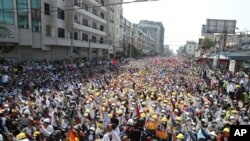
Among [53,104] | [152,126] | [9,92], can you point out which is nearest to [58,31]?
[9,92]

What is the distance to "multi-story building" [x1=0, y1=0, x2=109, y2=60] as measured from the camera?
22.9m

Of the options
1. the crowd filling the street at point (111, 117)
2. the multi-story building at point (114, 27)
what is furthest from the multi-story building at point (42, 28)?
the multi-story building at point (114, 27)

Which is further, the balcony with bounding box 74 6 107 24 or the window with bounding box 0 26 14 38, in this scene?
the balcony with bounding box 74 6 107 24

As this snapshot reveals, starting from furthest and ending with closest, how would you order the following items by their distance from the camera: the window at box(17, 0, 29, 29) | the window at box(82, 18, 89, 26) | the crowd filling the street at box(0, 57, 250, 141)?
the window at box(82, 18, 89, 26) → the window at box(17, 0, 29, 29) → the crowd filling the street at box(0, 57, 250, 141)

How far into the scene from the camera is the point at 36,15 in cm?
2578

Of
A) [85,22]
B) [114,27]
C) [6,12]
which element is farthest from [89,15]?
[6,12]

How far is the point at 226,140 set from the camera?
7.48 m

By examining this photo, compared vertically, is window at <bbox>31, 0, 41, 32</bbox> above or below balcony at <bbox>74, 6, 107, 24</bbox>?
below

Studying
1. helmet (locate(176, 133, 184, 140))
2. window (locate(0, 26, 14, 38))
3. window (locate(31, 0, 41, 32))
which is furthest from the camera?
window (locate(31, 0, 41, 32))

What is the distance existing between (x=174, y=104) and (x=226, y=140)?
4.48m

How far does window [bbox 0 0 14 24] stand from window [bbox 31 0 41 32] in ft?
8.39

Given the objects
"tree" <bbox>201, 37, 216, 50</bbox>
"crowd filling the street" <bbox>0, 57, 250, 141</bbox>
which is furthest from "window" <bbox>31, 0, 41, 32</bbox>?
"tree" <bbox>201, 37, 216, 50</bbox>

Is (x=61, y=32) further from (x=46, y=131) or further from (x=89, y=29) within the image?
(x=46, y=131)

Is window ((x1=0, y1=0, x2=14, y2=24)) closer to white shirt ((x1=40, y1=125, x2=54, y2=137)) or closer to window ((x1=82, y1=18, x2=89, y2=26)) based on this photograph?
white shirt ((x1=40, y1=125, x2=54, y2=137))
